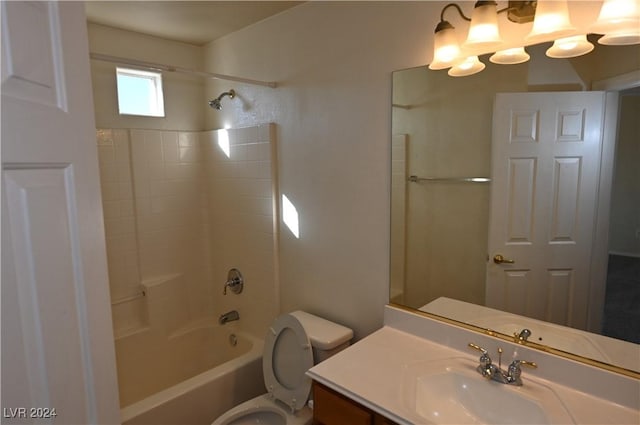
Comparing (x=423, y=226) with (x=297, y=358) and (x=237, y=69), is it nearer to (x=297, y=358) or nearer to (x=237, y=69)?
(x=297, y=358)

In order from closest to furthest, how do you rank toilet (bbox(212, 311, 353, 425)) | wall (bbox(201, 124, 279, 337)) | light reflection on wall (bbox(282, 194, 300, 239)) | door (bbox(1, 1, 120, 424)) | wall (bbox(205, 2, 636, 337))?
door (bbox(1, 1, 120, 424)), wall (bbox(205, 2, 636, 337)), toilet (bbox(212, 311, 353, 425)), light reflection on wall (bbox(282, 194, 300, 239)), wall (bbox(201, 124, 279, 337))

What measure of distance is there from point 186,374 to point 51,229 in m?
2.34

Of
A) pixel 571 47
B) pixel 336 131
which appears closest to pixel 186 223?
pixel 336 131

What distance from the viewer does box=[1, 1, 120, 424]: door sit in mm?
640

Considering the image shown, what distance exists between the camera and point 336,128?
1.93m

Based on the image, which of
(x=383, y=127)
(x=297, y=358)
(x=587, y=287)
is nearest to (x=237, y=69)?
(x=383, y=127)

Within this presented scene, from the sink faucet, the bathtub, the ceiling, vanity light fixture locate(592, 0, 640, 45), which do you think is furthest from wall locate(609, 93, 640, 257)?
the bathtub

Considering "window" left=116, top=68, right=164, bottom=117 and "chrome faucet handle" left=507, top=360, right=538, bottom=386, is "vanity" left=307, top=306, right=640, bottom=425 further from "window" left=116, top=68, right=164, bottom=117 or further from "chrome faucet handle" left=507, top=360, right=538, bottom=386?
"window" left=116, top=68, right=164, bottom=117

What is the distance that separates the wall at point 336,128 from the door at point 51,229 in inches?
49.0

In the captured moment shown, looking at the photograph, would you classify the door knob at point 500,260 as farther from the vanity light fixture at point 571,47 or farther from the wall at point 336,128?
the vanity light fixture at point 571,47

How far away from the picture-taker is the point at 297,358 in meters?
1.92

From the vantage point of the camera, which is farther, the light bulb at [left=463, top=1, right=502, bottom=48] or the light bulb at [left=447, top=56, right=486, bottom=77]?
the light bulb at [left=447, top=56, right=486, bottom=77]

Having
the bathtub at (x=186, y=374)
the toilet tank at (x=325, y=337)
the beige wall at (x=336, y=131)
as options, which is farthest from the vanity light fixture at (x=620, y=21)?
the bathtub at (x=186, y=374)

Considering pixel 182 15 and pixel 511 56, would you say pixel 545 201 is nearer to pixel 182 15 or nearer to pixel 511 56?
pixel 511 56
